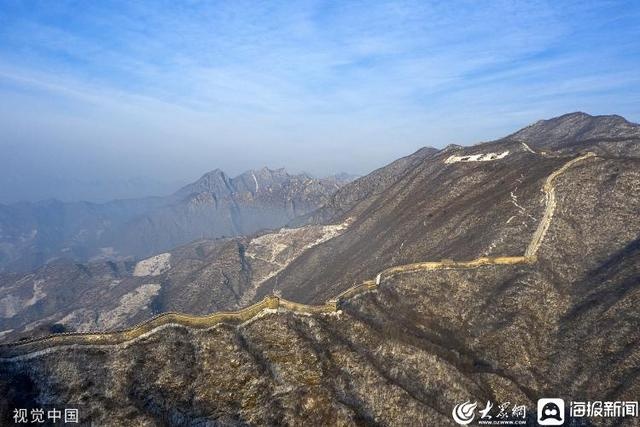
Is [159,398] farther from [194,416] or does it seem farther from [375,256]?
[375,256]

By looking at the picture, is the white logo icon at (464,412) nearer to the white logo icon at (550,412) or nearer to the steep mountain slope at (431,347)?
the steep mountain slope at (431,347)

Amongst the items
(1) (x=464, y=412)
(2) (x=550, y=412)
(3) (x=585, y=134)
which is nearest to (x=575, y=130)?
(3) (x=585, y=134)

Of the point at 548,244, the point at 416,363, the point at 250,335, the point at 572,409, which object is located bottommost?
the point at 572,409

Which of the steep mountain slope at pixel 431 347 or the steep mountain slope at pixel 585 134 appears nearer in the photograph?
the steep mountain slope at pixel 431 347

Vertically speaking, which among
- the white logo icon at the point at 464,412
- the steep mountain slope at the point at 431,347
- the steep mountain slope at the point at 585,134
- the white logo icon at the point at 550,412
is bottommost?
the white logo icon at the point at 550,412

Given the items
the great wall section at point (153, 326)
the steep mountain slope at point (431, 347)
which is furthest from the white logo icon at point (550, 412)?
the great wall section at point (153, 326)

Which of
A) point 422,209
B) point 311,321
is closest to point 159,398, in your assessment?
point 311,321
